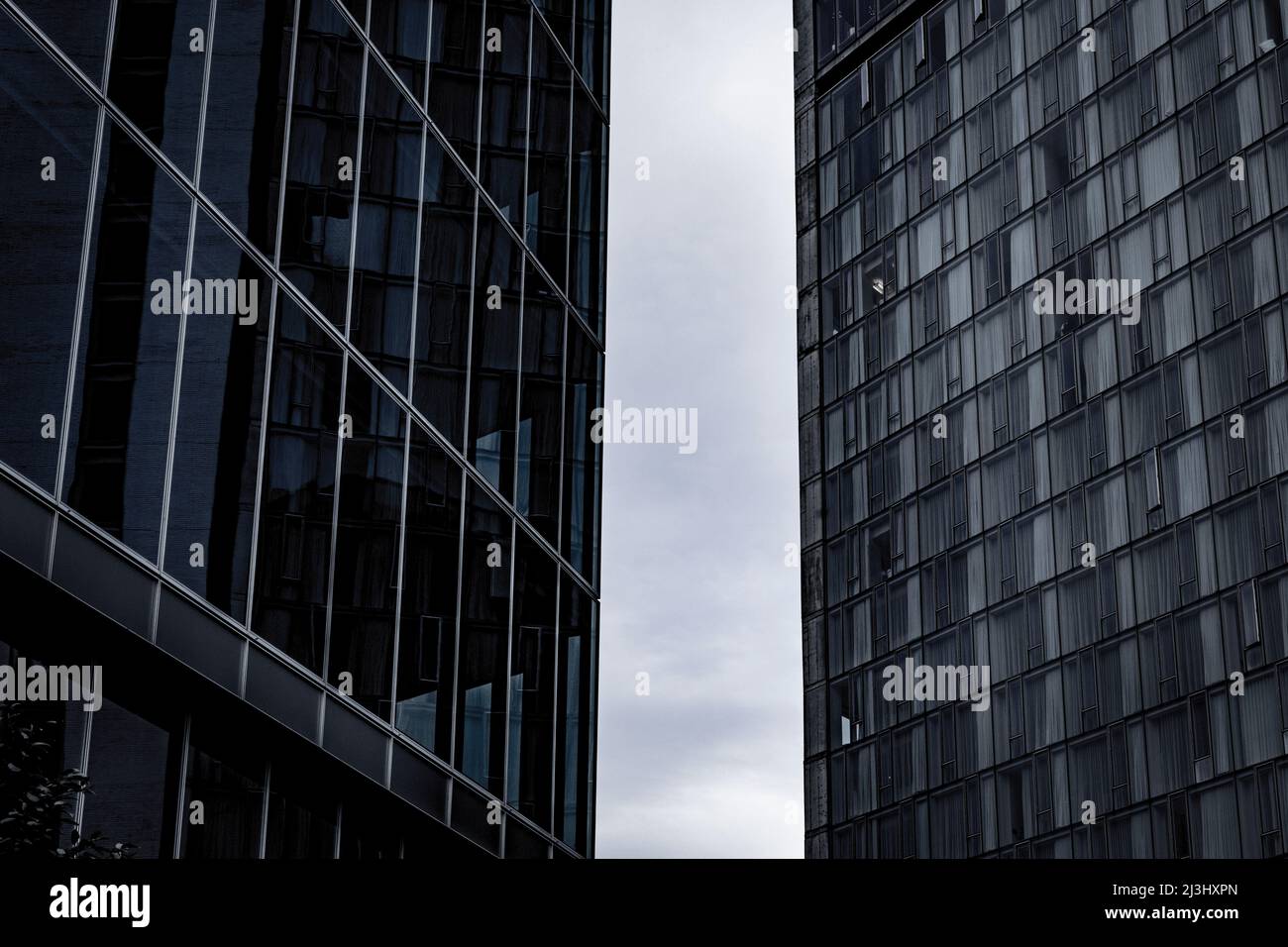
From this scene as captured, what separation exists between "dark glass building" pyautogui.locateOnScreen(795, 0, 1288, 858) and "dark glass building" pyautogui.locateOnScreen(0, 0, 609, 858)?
34.5 m

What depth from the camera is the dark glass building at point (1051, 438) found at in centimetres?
6269

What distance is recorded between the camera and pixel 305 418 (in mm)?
24172

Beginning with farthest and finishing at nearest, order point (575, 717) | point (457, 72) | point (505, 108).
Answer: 1. point (575, 717)
2. point (505, 108)
3. point (457, 72)

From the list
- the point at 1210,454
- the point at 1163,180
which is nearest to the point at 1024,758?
the point at 1210,454

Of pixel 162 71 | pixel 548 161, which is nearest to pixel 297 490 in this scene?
pixel 162 71

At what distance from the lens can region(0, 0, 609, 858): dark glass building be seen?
61.7 ft

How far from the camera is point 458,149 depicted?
30.1 meters

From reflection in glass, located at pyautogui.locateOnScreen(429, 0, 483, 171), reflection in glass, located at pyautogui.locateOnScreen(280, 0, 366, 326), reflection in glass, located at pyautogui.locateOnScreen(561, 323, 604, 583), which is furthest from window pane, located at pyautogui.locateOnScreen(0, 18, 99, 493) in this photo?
reflection in glass, located at pyautogui.locateOnScreen(561, 323, 604, 583)

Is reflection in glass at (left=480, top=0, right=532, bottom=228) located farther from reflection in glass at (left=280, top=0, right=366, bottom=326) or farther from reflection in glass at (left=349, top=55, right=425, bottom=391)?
reflection in glass at (left=280, top=0, right=366, bottom=326)

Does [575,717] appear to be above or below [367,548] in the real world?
below

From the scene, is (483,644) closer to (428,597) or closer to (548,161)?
(428,597)

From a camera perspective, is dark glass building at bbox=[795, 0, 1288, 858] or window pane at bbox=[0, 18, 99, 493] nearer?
window pane at bbox=[0, 18, 99, 493]

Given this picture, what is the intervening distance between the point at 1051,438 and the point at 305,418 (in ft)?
170

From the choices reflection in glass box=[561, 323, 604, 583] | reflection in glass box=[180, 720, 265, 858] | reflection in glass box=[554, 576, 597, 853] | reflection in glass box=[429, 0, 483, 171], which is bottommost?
reflection in glass box=[180, 720, 265, 858]
